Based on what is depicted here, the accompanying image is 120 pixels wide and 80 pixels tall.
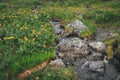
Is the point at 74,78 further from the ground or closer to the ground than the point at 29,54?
closer to the ground

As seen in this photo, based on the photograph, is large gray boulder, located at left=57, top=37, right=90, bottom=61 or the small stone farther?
large gray boulder, located at left=57, top=37, right=90, bottom=61

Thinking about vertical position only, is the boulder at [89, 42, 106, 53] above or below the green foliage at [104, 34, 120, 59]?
below

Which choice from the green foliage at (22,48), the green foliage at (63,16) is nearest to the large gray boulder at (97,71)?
the green foliage at (22,48)

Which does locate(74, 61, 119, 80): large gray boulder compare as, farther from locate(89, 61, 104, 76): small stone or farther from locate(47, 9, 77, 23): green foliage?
locate(47, 9, 77, 23): green foliage

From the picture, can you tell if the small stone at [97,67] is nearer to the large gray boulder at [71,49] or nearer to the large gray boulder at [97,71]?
the large gray boulder at [97,71]

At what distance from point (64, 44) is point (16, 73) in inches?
166

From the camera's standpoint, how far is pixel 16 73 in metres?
10.2

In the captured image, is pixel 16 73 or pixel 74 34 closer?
pixel 16 73

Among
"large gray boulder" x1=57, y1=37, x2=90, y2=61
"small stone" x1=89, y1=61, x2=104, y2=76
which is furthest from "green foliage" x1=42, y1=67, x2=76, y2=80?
"large gray boulder" x1=57, y1=37, x2=90, y2=61

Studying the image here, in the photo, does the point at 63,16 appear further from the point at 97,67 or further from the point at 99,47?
the point at 97,67

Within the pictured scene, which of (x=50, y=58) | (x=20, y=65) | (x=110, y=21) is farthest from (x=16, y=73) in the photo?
(x=110, y=21)

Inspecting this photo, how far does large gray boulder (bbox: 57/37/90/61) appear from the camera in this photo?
13.0 m

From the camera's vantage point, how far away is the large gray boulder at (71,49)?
13.0 m

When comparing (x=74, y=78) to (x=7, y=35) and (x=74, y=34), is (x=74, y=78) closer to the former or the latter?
(x=7, y=35)
